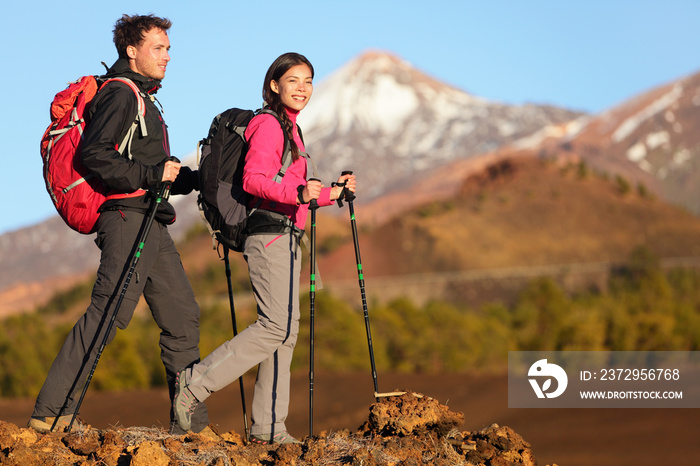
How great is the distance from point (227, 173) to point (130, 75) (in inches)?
29.7

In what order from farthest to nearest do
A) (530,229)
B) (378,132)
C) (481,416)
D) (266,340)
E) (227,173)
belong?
(378,132)
(530,229)
(481,416)
(227,173)
(266,340)

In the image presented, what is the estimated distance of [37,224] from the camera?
148750 mm

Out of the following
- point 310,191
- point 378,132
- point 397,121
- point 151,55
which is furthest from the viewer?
point 397,121

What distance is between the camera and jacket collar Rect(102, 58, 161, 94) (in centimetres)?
427

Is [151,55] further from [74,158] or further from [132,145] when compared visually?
[74,158]

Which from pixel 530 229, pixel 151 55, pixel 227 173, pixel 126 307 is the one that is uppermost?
pixel 530 229

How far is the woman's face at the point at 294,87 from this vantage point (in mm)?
4133

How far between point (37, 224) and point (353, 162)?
58.7m

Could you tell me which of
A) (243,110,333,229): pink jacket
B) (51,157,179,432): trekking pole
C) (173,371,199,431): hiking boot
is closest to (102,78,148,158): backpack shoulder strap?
(51,157,179,432): trekking pole

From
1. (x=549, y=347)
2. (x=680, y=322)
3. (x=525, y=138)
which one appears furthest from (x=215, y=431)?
(x=525, y=138)

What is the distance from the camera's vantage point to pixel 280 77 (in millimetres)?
4156

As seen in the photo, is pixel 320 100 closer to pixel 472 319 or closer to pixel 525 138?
pixel 525 138

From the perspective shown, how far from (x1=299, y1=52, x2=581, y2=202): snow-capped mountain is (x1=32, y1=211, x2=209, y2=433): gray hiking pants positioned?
126757 millimetres

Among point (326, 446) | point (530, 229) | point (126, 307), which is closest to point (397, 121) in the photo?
point (530, 229)
